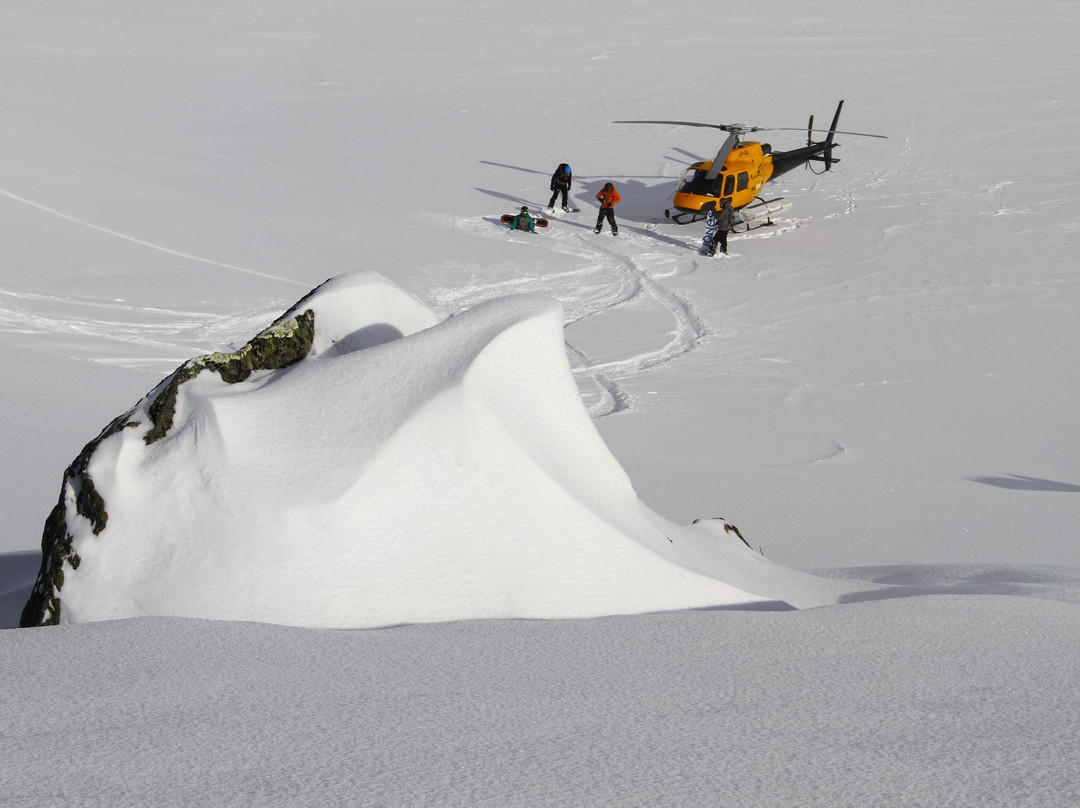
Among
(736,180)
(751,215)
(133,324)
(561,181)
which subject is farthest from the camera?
(561,181)

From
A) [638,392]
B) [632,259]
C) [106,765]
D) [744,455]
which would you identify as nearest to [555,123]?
[632,259]

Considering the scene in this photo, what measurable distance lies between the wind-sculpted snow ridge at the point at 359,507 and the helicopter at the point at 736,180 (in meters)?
12.8

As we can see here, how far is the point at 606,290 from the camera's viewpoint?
14172 millimetres

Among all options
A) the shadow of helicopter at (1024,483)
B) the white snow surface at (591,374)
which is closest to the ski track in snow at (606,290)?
the white snow surface at (591,374)

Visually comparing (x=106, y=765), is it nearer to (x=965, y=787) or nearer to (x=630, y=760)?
(x=630, y=760)

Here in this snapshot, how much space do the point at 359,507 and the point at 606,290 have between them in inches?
426

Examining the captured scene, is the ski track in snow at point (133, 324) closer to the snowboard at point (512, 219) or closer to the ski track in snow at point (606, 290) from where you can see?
the ski track in snow at point (606, 290)

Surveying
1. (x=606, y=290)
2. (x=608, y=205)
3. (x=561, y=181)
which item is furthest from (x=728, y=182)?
(x=606, y=290)

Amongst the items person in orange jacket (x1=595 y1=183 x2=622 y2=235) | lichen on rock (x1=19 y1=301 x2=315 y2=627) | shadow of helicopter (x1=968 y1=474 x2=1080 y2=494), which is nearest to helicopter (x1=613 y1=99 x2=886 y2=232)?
person in orange jacket (x1=595 y1=183 x2=622 y2=235)

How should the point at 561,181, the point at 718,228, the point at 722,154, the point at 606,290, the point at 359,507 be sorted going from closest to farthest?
the point at 359,507, the point at 606,290, the point at 718,228, the point at 722,154, the point at 561,181

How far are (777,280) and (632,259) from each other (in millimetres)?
2135

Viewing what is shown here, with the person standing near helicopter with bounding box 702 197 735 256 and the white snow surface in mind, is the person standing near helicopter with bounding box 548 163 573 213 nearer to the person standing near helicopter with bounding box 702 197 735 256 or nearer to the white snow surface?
the white snow surface

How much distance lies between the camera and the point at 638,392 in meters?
10.6

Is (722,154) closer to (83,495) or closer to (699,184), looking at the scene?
(699,184)
